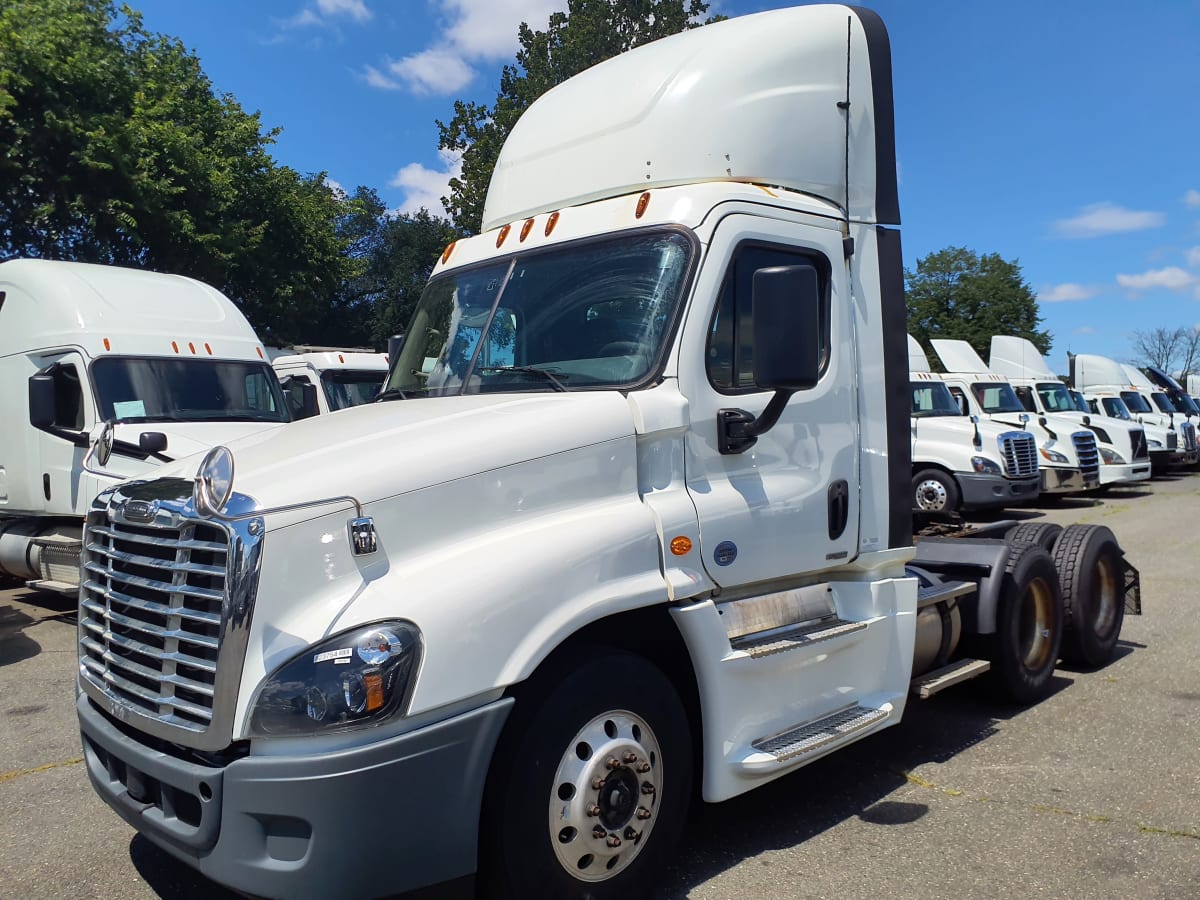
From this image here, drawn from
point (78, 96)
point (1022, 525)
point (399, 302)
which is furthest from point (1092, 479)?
point (399, 302)

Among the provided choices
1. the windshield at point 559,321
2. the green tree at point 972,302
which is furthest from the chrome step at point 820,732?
the green tree at point 972,302

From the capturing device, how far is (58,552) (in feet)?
29.6

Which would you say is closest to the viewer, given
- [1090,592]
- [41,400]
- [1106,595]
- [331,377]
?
[1090,592]

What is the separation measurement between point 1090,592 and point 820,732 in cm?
355

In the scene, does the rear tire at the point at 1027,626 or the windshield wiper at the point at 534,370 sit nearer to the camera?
the windshield wiper at the point at 534,370

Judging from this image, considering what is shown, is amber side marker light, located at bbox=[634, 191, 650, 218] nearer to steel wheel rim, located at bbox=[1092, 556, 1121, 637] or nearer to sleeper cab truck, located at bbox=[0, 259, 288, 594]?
steel wheel rim, located at bbox=[1092, 556, 1121, 637]

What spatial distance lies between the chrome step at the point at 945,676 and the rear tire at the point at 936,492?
10.3 m

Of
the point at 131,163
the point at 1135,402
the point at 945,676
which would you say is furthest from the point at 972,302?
the point at 945,676

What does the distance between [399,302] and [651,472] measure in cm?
3962

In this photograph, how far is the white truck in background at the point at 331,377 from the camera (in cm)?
1420

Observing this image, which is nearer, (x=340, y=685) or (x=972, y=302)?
(x=340, y=685)

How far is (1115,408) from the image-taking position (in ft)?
77.2

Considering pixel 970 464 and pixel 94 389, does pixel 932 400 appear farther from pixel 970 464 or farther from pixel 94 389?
pixel 94 389

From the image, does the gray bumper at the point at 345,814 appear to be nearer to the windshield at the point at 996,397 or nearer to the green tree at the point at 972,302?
the windshield at the point at 996,397
